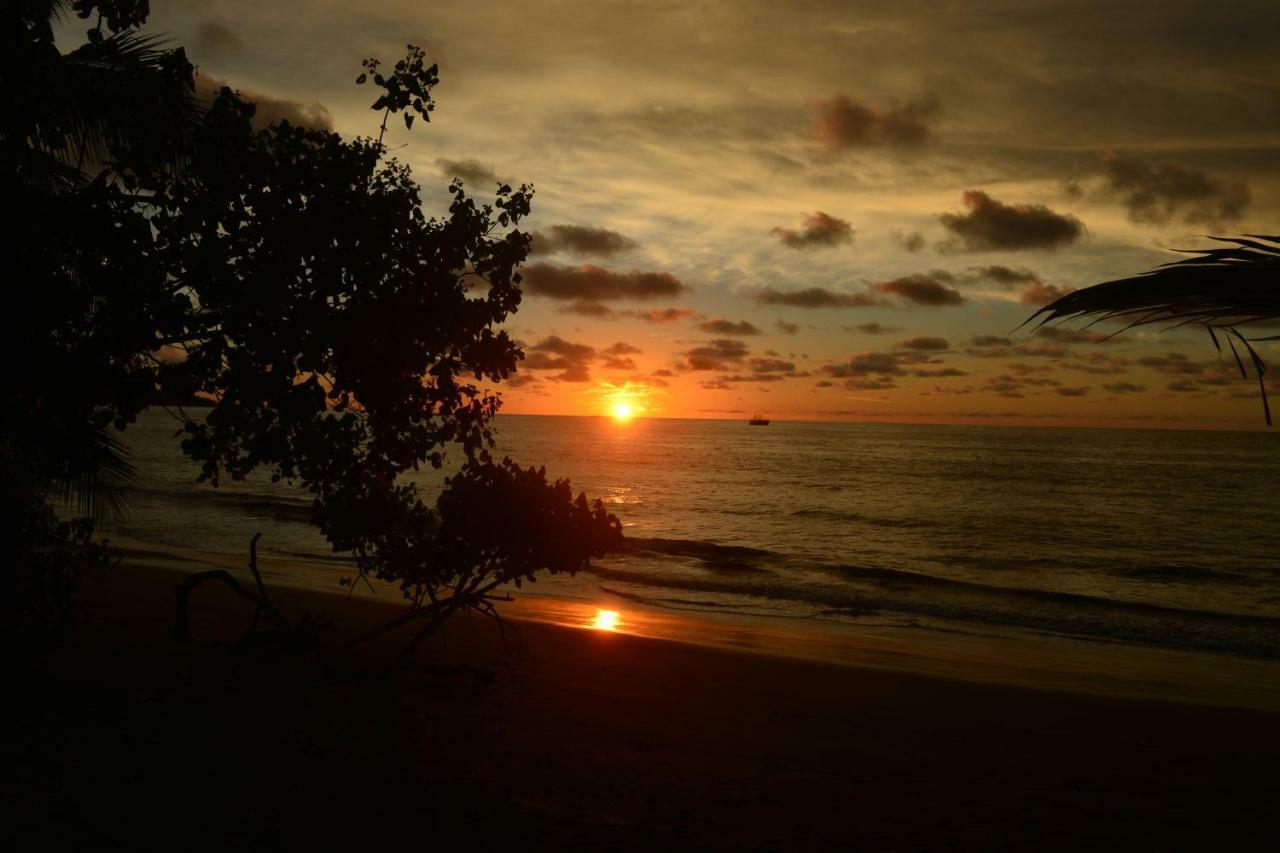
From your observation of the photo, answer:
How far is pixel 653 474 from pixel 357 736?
6909 centimetres

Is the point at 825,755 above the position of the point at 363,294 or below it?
below

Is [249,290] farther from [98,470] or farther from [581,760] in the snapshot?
[581,760]

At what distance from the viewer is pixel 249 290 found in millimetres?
8016

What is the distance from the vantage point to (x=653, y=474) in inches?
3036

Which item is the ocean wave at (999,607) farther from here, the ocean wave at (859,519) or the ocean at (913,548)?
the ocean wave at (859,519)

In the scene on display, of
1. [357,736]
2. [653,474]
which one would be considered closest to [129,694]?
[357,736]

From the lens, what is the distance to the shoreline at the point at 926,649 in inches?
574

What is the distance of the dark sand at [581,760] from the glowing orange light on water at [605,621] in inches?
187

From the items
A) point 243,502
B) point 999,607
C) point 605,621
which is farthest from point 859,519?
point 243,502

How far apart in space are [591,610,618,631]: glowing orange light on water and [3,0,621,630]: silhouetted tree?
330 inches

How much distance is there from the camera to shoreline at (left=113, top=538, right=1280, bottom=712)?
14.6 meters

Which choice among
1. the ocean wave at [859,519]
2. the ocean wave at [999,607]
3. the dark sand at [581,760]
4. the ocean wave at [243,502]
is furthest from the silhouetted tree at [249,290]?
the ocean wave at [859,519]

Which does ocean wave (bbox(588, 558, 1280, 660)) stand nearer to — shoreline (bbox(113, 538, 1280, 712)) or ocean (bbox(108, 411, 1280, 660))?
ocean (bbox(108, 411, 1280, 660))

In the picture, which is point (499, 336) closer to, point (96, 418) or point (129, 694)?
point (96, 418)
